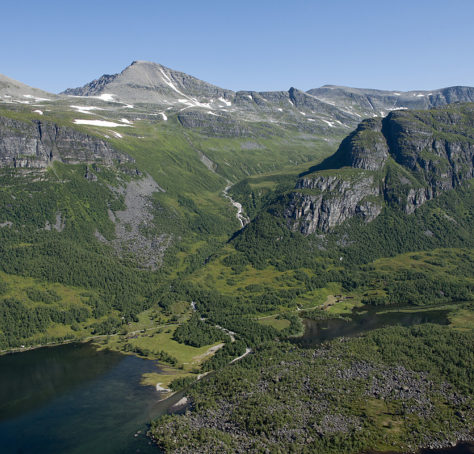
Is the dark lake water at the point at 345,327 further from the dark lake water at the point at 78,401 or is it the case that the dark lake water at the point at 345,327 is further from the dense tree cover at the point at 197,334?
the dense tree cover at the point at 197,334

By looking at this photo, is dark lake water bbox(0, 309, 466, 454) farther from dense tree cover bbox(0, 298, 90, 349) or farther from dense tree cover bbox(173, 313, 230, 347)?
dense tree cover bbox(173, 313, 230, 347)

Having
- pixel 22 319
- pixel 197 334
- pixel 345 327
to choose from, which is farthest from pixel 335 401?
pixel 22 319

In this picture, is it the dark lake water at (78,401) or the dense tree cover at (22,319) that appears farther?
the dense tree cover at (22,319)

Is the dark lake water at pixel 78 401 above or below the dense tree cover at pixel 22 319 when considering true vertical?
below

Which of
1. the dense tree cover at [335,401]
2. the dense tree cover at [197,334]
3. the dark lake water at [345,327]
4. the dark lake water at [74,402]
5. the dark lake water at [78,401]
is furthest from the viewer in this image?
the dark lake water at [345,327]

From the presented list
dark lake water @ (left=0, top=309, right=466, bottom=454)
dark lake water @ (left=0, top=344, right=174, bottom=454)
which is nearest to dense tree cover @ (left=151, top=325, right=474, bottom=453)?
dark lake water @ (left=0, top=309, right=466, bottom=454)

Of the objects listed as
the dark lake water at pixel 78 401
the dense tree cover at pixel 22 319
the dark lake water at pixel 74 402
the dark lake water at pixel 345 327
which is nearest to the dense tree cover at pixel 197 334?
the dark lake water at pixel 78 401
